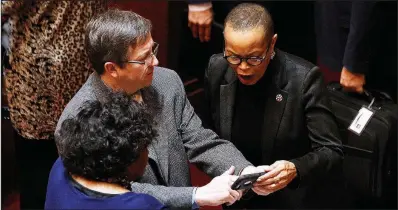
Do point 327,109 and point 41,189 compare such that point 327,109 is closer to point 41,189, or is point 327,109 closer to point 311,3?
point 311,3

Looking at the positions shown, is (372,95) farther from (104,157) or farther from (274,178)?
(104,157)

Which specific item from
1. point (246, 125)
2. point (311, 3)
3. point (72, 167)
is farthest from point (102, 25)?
point (311, 3)

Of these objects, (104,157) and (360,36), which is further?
(360,36)

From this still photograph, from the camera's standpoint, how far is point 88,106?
2.11 meters

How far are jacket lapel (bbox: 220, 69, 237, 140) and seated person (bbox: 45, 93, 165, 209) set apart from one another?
0.80 meters

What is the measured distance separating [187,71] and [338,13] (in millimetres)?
869

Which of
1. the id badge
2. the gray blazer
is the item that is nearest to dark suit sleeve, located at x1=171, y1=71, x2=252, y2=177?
the gray blazer

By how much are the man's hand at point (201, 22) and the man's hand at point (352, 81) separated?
672 millimetres

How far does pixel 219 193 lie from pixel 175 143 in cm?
35

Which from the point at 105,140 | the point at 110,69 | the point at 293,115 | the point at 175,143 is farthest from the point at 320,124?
the point at 105,140

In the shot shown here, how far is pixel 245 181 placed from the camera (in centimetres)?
238

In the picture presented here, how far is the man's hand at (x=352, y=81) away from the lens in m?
3.31

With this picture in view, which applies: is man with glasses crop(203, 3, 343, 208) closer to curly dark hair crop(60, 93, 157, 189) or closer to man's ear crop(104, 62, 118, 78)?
man's ear crop(104, 62, 118, 78)

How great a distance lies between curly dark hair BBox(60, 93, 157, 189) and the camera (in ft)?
6.66
